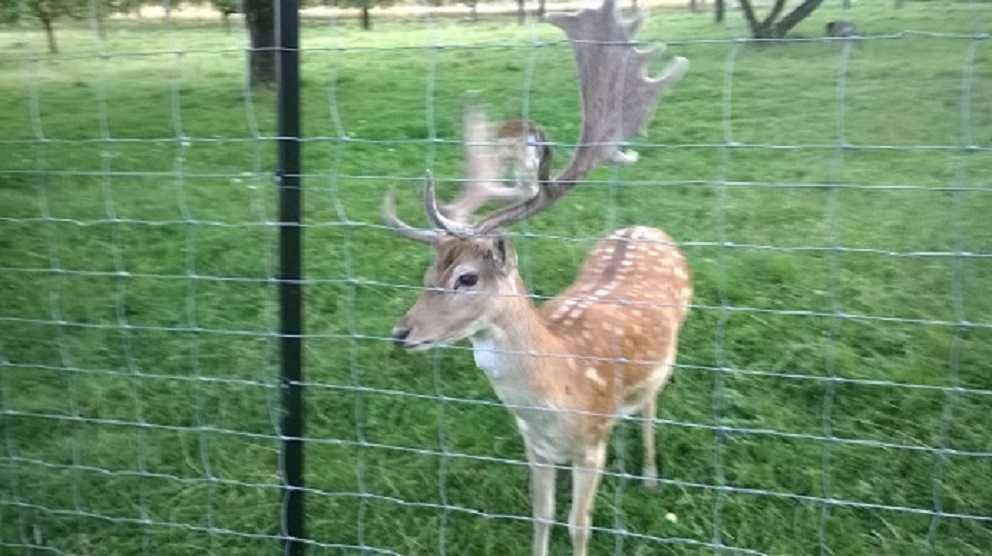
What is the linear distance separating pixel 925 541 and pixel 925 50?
9.14 metres

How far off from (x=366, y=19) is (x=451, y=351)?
301 inches

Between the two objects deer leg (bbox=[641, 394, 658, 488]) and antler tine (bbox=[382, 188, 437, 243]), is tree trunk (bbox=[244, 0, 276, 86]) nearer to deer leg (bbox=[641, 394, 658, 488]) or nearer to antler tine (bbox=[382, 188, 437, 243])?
deer leg (bbox=[641, 394, 658, 488])

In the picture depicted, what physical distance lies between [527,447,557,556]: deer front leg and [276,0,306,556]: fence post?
77cm

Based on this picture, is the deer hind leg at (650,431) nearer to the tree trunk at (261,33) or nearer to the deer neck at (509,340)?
the deer neck at (509,340)

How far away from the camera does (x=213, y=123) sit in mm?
8656

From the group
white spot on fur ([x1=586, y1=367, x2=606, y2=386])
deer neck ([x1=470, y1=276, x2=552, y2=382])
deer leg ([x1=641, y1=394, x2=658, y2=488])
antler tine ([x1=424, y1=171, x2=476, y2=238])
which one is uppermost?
antler tine ([x1=424, y1=171, x2=476, y2=238])

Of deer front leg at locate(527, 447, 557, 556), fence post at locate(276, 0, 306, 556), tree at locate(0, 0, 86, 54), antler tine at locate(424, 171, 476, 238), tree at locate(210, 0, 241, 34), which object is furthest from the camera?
tree at locate(210, 0, 241, 34)

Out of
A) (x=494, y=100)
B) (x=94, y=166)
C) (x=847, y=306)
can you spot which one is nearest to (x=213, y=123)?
(x=94, y=166)

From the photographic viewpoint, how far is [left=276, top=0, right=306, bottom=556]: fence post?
2.60 metres

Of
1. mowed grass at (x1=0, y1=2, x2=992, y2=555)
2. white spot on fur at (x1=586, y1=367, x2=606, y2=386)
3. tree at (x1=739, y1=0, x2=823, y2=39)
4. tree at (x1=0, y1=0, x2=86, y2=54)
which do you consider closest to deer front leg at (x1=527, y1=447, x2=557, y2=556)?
mowed grass at (x1=0, y1=2, x2=992, y2=555)

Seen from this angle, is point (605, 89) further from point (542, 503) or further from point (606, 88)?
point (542, 503)

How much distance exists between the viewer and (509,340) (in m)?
3.18

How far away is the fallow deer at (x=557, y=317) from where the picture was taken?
9.37ft

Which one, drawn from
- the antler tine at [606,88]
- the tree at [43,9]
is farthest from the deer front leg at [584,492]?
the tree at [43,9]
